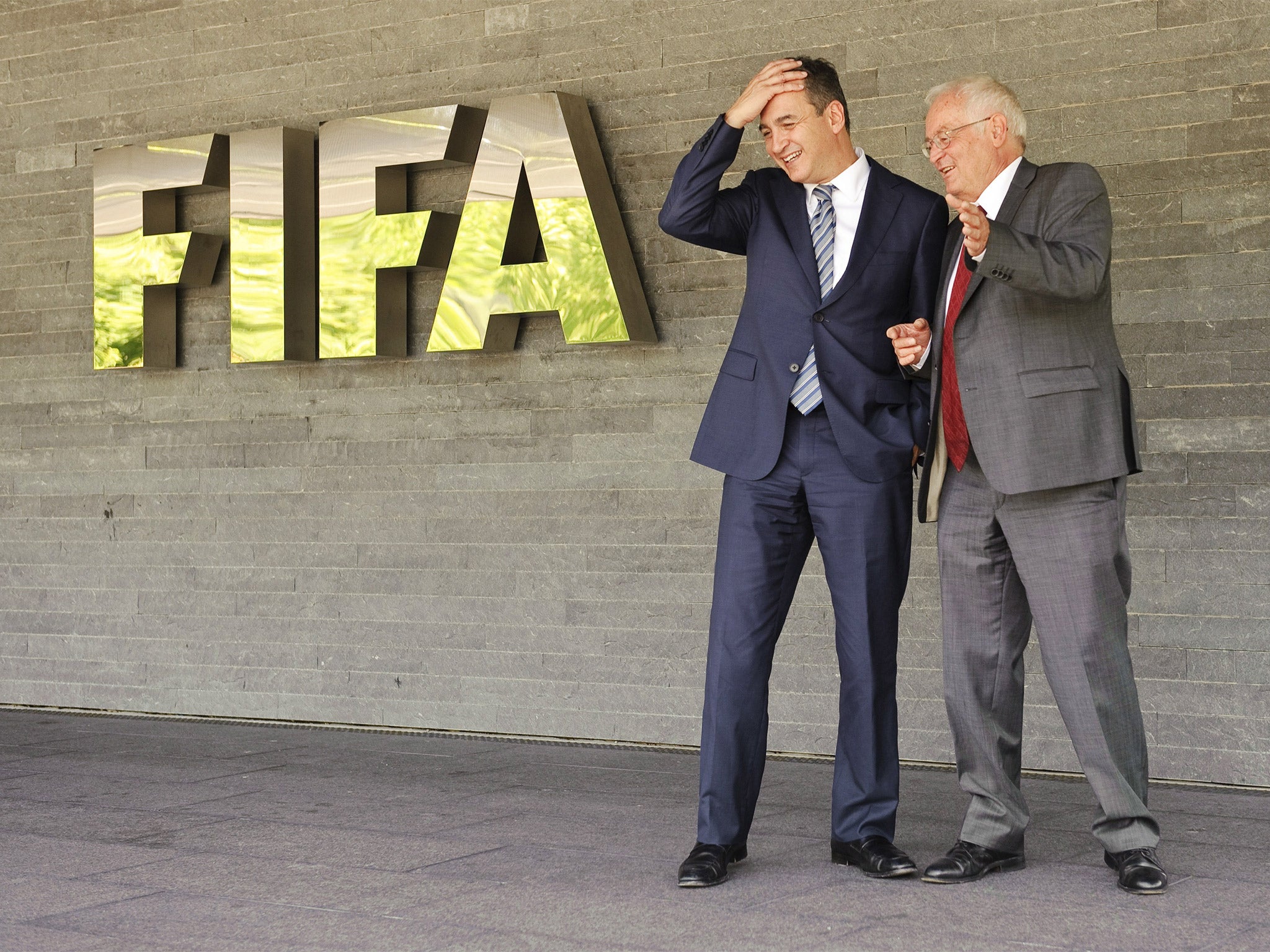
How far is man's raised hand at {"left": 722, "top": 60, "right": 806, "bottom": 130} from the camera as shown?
2.86 metres

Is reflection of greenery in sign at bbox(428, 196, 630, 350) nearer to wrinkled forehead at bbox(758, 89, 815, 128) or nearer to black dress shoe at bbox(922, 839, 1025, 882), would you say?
wrinkled forehead at bbox(758, 89, 815, 128)

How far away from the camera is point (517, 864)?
3.00 metres

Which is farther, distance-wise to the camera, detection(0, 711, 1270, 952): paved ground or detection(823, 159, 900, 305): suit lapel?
detection(823, 159, 900, 305): suit lapel

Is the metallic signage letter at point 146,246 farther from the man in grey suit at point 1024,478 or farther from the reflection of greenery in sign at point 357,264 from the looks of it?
the man in grey suit at point 1024,478

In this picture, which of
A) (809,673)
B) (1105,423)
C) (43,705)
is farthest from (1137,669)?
(43,705)

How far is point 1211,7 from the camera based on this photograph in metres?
3.82

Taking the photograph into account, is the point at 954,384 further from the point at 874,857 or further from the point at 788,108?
the point at 874,857

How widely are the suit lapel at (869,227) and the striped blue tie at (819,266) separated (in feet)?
0.15

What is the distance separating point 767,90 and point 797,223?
0.27 m

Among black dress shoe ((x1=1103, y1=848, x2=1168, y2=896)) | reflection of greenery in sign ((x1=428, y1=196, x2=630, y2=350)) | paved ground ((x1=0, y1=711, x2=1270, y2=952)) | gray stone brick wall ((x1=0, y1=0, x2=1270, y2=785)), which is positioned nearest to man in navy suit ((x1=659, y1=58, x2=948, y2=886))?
A: paved ground ((x1=0, y1=711, x2=1270, y2=952))

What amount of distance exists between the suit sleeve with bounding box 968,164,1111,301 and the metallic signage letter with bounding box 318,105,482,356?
243 centimetres

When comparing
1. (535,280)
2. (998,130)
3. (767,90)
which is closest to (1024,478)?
(998,130)

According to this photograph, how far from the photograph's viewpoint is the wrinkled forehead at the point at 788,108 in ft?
9.46

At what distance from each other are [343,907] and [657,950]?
63cm
